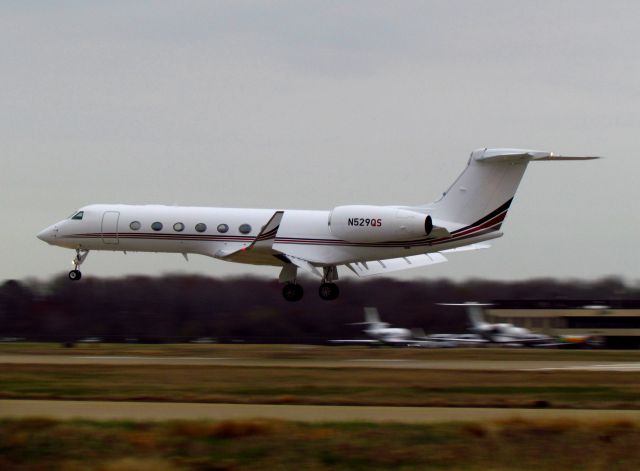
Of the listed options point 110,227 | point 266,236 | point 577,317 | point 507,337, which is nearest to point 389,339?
point 507,337

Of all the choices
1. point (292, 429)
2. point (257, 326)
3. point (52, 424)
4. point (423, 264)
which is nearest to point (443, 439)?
point (292, 429)

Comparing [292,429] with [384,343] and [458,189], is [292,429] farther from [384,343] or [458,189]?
[384,343]

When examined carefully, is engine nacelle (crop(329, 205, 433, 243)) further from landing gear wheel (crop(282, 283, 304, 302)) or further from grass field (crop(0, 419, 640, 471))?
grass field (crop(0, 419, 640, 471))

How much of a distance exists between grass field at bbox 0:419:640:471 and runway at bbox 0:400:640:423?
1.20 meters

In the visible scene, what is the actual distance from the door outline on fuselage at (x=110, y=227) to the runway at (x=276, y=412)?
20.6m

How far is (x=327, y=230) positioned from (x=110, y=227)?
9.30 m

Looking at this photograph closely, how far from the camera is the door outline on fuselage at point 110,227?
43.3 metres

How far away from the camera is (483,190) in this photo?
39.5 metres

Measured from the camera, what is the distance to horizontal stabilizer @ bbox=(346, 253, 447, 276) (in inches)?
1722

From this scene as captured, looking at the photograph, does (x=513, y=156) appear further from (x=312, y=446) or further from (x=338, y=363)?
(x=312, y=446)

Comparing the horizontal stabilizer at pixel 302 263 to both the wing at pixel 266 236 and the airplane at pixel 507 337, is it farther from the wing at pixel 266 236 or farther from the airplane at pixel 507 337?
the airplane at pixel 507 337

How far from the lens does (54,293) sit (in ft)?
231

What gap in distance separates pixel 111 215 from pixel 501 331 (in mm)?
31344

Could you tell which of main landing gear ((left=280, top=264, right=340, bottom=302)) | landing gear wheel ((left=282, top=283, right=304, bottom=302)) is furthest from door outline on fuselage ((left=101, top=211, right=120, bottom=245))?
landing gear wheel ((left=282, top=283, right=304, bottom=302))
